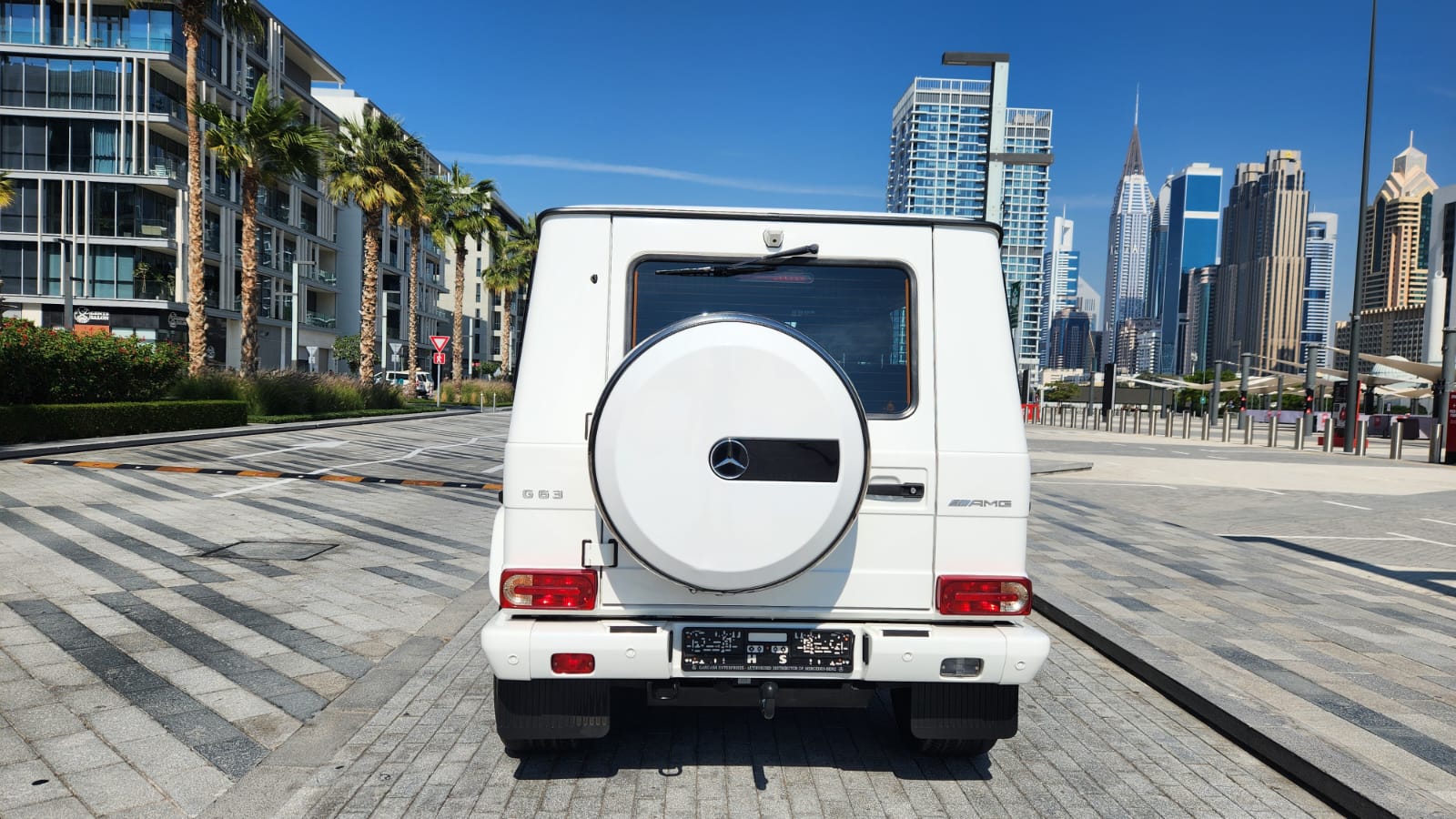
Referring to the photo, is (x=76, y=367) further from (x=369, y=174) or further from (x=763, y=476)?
(x=763, y=476)

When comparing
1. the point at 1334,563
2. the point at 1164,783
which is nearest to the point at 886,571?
the point at 1164,783

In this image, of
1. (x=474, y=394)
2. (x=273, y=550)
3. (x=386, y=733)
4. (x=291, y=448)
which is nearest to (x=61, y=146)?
(x=474, y=394)

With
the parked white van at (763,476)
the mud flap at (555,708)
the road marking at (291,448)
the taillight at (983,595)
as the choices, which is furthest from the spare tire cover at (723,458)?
the road marking at (291,448)

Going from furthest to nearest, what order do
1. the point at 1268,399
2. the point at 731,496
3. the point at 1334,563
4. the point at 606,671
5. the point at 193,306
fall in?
the point at 1268,399 < the point at 193,306 < the point at 1334,563 < the point at 606,671 < the point at 731,496

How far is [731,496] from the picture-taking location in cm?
307

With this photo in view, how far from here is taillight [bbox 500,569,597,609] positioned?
3.36 metres

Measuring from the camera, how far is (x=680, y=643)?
335cm

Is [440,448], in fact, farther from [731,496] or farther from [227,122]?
[731,496]

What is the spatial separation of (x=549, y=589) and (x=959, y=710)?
172cm

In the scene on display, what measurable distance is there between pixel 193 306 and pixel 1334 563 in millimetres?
27639

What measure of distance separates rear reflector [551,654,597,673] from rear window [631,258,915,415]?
48.2 inches

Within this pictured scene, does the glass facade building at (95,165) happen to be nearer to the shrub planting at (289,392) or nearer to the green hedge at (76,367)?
the shrub planting at (289,392)

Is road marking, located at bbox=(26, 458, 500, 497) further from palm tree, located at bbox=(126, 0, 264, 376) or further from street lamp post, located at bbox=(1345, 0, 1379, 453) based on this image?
street lamp post, located at bbox=(1345, 0, 1379, 453)

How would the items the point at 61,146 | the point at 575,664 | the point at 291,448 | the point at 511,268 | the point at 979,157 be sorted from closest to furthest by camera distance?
the point at 575,664 → the point at 979,157 → the point at 291,448 → the point at 61,146 → the point at 511,268
